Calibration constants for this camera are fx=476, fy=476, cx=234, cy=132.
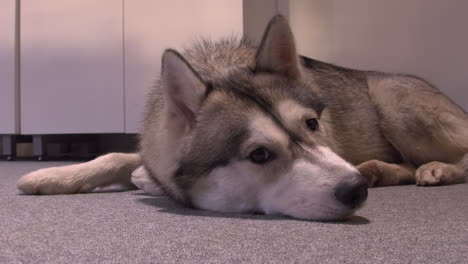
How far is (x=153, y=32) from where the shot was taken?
14.7 ft

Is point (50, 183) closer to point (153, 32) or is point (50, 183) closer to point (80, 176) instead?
point (80, 176)

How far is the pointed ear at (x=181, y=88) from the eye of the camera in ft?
5.93

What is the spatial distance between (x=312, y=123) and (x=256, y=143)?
310 mm

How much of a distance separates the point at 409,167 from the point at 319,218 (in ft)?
4.72

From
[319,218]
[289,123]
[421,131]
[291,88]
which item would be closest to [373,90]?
[421,131]

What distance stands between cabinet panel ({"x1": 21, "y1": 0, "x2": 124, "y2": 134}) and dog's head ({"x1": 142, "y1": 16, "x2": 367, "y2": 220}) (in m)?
2.79

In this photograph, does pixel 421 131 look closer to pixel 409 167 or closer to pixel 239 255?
pixel 409 167

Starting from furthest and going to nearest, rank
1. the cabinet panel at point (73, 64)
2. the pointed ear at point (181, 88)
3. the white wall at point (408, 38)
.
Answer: the cabinet panel at point (73, 64) → the white wall at point (408, 38) → the pointed ear at point (181, 88)

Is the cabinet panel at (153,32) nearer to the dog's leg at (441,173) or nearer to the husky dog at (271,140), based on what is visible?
the husky dog at (271,140)

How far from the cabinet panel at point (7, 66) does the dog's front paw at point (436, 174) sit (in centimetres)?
406

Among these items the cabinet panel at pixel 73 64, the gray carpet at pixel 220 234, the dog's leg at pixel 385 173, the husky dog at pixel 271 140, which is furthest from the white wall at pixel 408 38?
the gray carpet at pixel 220 234

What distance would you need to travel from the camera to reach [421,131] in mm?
2754

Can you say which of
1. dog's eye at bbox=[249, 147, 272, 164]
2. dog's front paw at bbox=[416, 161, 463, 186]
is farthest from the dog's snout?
dog's front paw at bbox=[416, 161, 463, 186]

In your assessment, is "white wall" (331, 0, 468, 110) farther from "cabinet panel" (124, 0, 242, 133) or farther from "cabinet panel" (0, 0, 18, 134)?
"cabinet panel" (0, 0, 18, 134)
